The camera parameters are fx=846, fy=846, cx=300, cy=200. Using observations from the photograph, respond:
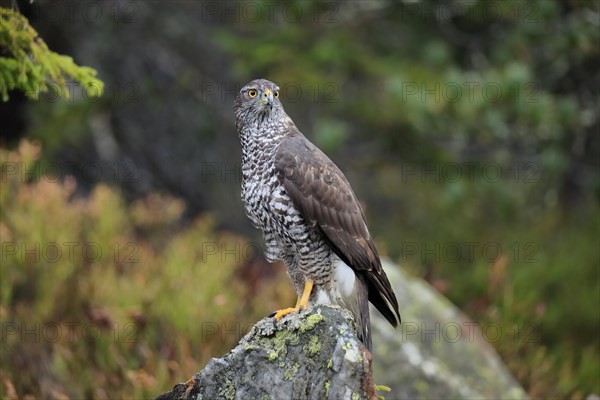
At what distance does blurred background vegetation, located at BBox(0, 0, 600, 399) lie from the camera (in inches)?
260

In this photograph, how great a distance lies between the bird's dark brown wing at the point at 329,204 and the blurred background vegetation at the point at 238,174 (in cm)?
171

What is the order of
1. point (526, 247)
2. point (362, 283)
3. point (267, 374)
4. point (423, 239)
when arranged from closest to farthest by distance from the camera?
point (267, 374) → point (362, 283) → point (526, 247) → point (423, 239)

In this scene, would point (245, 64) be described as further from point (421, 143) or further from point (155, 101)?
point (421, 143)

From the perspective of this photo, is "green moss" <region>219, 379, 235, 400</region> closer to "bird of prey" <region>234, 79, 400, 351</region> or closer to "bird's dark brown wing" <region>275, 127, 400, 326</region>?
"bird of prey" <region>234, 79, 400, 351</region>

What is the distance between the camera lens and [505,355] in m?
7.17

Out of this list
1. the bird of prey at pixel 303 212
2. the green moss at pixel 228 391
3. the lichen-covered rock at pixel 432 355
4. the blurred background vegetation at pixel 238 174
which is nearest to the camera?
the green moss at pixel 228 391

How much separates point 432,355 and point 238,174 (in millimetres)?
5547

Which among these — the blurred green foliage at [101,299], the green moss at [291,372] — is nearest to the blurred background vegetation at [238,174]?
the blurred green foliage at [101,299]

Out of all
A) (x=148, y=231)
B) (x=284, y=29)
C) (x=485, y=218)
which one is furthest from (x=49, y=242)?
(x=485, y=218)

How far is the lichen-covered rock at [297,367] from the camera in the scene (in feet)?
11.3

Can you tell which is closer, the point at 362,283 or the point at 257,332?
the point at 257,332

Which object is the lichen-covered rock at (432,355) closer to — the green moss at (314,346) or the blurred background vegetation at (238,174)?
the blurred background vegetation at (238,174)

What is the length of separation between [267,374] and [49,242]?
4.05m

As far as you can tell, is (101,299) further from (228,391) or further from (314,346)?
(314,346)
